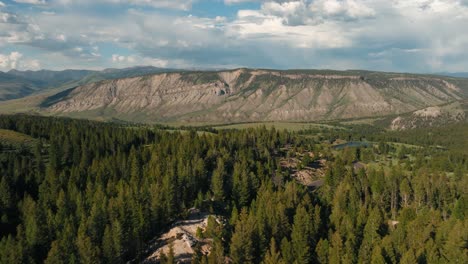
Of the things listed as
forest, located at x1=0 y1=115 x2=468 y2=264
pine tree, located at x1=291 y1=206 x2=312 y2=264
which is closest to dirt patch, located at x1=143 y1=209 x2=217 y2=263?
forest, located at x1=0 y1=115 x2=468 y2=264

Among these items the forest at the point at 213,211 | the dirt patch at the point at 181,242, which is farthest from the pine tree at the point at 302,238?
the dirt patch at the point at 181,242

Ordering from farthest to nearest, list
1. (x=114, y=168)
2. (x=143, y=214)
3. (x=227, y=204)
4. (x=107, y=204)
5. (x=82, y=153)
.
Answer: (x=82, y=153) < (x=114, y=168) < (x=227, y=204) < (x=107, y=204) < (x=143, y=214)

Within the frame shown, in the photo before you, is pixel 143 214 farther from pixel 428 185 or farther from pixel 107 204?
pixel 428 185

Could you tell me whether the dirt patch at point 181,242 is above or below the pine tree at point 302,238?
below

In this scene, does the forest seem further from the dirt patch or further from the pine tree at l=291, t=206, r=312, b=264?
the dirt patch

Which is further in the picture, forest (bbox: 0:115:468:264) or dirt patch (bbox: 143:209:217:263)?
dirt patch (bbox: 143:209:217:263)

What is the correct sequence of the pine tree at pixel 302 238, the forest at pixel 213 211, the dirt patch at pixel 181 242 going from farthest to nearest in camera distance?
the dirt patch at pixel 181 242
the pine tree at pixel 302 238
the forest at pixel 213 211

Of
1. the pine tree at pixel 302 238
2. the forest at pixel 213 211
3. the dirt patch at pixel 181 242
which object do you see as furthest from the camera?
the dirt patch at pixel 181 242

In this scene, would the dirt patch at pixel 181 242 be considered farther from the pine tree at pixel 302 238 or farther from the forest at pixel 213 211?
the pine tree at pixel 302 238

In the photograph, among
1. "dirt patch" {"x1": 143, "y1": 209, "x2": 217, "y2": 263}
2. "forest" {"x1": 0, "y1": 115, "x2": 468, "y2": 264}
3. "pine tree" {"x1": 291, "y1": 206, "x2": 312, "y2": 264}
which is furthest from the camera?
"dirt patch" {"x1": 143, "y1": 209, "x2": 217, "y2": 263}

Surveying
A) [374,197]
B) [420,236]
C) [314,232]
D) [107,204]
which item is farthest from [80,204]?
[374,197]

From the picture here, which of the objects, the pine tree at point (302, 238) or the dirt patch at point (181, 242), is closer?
the pine tree at point (302, 238)
